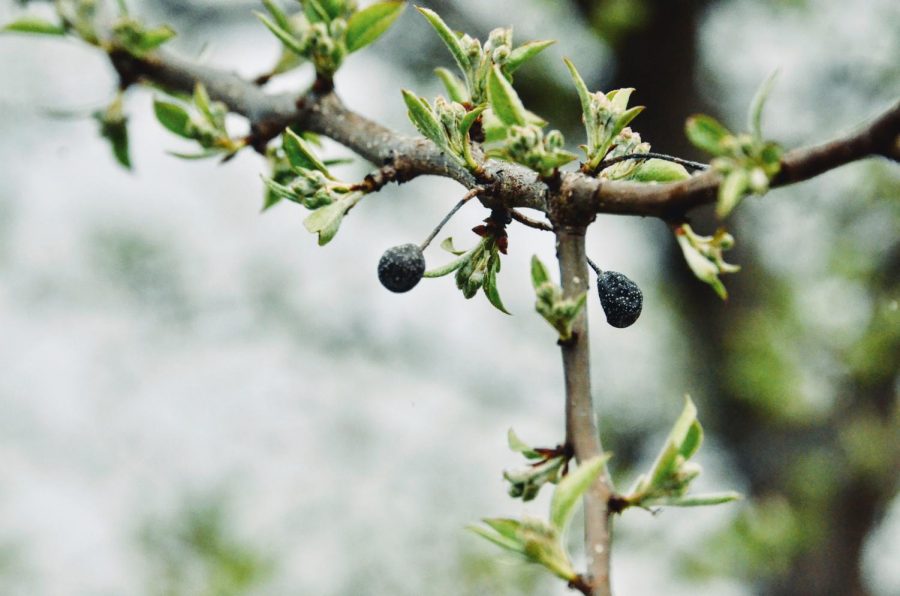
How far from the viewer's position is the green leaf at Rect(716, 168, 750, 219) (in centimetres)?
63

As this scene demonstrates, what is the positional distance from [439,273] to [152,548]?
493 cm

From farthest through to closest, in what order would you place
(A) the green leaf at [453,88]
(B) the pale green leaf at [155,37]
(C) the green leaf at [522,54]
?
1. (B) the pale green leaf at [155,37]
2. (A) the green leaf at [453,88]
3. (C) the green leaf at [522,54]

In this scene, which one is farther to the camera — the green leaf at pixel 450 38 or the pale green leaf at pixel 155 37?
the pale green leaf at pixel 155 37

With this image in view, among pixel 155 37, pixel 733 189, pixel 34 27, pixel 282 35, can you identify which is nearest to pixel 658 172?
pixel 733 189

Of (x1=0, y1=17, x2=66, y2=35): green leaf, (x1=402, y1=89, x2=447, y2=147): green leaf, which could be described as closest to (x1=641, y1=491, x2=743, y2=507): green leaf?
(x1=402, y1=89, x2=447, y2=147): green leaf

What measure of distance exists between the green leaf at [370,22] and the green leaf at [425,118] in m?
0.29

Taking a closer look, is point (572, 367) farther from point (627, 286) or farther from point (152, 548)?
point (152, 548)

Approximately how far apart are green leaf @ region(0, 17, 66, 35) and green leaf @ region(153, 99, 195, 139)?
0.29 m

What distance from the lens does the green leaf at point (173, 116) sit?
1.36 meters

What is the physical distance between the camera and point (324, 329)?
259 inches

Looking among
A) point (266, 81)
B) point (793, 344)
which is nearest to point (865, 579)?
point (793, 344)

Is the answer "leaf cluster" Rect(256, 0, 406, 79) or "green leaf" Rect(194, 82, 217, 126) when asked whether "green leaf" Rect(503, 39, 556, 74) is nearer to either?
"leaf cluster" Rect(256, 0, 406, 79)

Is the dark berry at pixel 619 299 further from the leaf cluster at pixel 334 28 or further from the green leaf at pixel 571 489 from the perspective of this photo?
the leaf cluster at pixel 334 28

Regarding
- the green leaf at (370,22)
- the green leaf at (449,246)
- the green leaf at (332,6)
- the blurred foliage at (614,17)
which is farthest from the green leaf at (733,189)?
the blurred foliage at (614,17)
